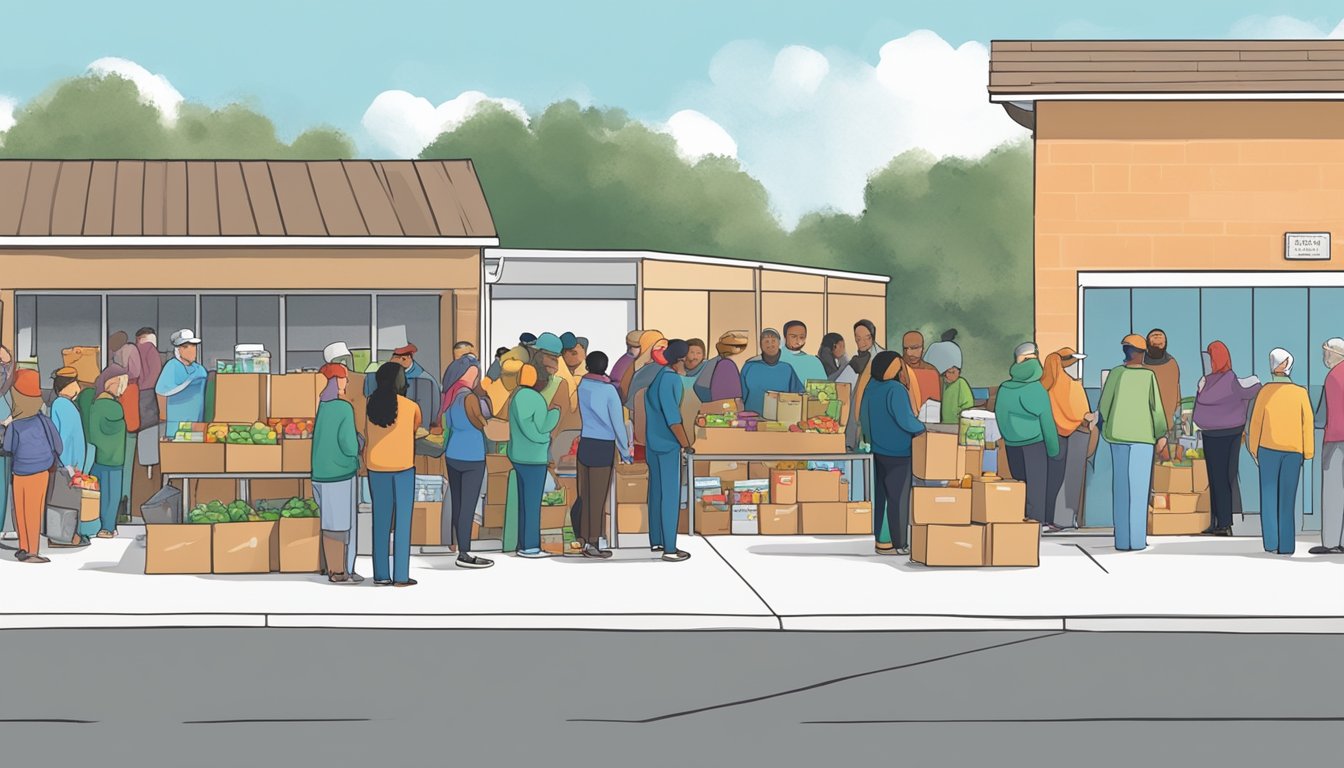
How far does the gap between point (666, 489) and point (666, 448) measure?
35cm

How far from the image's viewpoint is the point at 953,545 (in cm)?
1568

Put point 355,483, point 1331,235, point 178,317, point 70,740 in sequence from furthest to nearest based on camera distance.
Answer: point 178,317, point 1331,235, point 355,483, point 70,740

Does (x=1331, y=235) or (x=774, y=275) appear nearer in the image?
(x=1331, y=235)

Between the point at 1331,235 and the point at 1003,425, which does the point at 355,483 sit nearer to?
the point at 1003,425

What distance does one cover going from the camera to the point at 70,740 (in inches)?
339

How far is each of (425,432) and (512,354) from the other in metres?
1.32

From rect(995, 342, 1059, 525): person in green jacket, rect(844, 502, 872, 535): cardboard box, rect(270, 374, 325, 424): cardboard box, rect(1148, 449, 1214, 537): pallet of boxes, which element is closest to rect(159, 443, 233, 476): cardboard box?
rect(270, 374, 325, 424): cardboard box

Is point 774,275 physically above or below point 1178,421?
above

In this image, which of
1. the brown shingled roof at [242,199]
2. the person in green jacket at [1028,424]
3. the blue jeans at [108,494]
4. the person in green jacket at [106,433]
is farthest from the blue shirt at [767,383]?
the brown shingled roof at [242,199]

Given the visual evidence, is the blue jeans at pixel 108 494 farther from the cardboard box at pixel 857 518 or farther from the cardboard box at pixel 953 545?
the cardboard box at pixel 953 545

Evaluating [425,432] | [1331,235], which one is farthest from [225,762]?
[1331,235]

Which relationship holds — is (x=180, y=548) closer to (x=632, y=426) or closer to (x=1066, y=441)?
(x=632, y=426)

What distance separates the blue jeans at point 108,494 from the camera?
17.7 meters

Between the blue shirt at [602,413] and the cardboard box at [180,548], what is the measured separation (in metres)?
3.10
